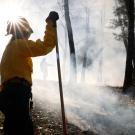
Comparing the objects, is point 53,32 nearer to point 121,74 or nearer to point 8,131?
point 8,131

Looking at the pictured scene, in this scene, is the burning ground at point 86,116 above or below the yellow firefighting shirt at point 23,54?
below

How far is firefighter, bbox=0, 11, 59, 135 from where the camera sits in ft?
Answer: 20.0

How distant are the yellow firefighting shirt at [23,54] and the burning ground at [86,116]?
3526mm

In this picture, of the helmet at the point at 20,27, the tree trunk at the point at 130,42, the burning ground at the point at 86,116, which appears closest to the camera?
the helmet at the point at 20,27

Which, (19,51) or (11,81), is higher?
(19,51)

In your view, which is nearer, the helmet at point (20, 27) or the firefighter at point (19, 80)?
the firefighter at point (19, 80)

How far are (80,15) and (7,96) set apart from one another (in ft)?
122

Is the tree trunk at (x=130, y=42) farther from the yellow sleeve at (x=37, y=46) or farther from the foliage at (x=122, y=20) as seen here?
the yellow sleeve at (x=37, y=46)

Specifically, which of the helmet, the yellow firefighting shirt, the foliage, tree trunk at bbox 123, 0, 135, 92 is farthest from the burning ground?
the foliage

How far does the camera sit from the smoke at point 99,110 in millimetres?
10882

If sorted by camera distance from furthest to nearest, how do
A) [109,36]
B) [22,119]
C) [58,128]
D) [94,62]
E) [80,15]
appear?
[94,62] < [109,36] < [80,15] < [58,128] < [22,119]

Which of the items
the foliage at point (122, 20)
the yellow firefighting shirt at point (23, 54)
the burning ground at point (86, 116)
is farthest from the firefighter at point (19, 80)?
the foliage at point (122, 20)

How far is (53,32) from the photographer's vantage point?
6.26m

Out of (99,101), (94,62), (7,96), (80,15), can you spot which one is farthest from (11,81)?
(94,62)
